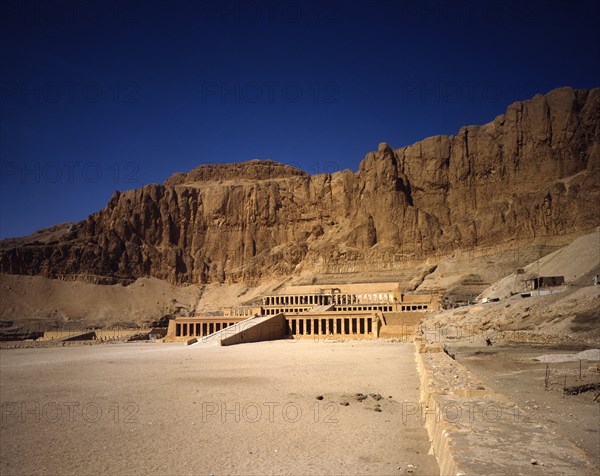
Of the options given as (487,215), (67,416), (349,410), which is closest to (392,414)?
(349,410)

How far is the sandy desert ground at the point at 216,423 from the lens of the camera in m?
9.33

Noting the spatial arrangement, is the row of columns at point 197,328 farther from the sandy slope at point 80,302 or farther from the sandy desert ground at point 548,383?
the sandy slope at point 80,302

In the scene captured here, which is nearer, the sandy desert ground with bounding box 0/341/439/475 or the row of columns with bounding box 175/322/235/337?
the sandy desert ground with bounding box 0/341/439/475

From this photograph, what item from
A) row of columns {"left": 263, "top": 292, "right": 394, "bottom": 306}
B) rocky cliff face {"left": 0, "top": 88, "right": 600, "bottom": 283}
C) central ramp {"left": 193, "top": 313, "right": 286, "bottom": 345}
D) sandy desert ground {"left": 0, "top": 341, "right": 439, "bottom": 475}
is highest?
rocky cliff face {"left": 0, "top": 88, "right": 600, "bottom": 283}

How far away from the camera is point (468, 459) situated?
616cm

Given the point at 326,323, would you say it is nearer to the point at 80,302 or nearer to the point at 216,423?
the point at 216,423

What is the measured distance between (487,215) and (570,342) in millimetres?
76961

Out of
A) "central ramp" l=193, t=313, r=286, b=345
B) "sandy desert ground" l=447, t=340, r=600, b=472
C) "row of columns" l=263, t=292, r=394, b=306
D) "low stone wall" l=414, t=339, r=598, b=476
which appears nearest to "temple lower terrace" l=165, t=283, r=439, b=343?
"central ramp" l=193, t=313, r=286, b=345

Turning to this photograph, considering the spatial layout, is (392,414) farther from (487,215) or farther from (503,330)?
(487,215)

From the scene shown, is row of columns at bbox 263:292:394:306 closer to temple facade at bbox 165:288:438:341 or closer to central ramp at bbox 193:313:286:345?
temple facade at bbox 165:288:438:341

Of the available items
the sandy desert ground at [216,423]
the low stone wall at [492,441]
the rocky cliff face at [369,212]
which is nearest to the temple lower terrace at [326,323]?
the sandy desert ground at [216,423]

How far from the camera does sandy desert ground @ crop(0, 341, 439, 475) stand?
9.33m

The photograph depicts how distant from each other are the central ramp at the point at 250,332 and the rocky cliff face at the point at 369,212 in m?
52.2

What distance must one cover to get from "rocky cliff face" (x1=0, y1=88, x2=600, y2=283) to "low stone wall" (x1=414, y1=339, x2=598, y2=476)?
87615 mm
